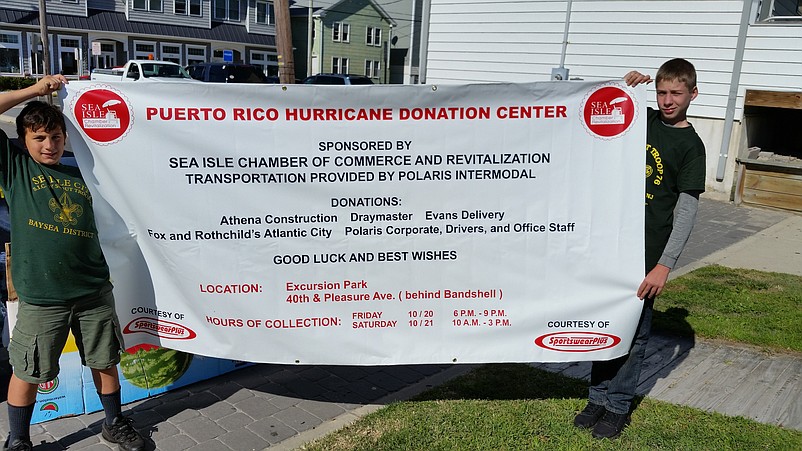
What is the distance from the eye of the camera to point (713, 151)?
44.0 feet

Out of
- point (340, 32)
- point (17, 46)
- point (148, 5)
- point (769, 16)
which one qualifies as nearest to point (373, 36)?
point (340, 32)

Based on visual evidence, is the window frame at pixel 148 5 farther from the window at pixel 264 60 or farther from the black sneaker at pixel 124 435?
the black sneaker at pixel 124 435

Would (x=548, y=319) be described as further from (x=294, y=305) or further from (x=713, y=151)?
(x=713, y=151)

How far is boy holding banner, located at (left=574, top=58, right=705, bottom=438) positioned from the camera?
3.63 metres

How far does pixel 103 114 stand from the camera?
11.7 feet

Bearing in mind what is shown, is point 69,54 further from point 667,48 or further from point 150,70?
point 667,48

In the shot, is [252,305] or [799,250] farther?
[799,250]

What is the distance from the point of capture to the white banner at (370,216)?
3.61 m

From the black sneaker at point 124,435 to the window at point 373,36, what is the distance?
52.5 metres

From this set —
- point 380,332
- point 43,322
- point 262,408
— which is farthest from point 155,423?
point 380,332

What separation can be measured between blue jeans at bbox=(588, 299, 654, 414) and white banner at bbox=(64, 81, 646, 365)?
14cm

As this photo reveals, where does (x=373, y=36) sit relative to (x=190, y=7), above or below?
below

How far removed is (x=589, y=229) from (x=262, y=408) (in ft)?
7.60

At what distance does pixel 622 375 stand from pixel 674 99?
63.1 inches
